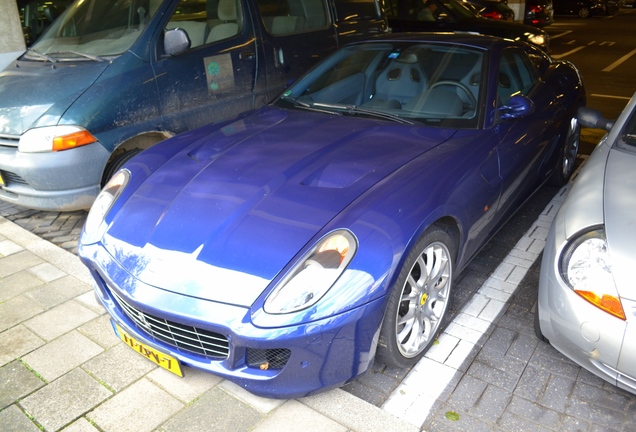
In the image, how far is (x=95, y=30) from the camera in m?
4.50

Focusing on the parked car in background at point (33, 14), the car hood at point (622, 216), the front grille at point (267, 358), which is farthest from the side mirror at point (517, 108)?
the parked car in background at point (33, 14)

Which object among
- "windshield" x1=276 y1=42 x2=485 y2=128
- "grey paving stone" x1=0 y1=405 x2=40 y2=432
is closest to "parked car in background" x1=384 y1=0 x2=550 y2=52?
"windshield" x1=276 y1=42 x2=485 y2=128

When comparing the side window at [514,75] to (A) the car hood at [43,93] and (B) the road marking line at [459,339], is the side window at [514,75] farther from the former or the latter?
(A) the car hood at [43,93]

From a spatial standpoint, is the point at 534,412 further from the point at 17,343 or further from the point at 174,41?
the point at 174,41

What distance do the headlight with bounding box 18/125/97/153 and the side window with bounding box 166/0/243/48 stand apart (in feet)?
3.79

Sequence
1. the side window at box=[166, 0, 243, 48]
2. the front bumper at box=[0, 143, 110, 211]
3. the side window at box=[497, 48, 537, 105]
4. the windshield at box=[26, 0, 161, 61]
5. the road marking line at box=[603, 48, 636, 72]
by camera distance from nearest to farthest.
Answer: the side window at box=[497, 48, 537, 105] → the front bumper at box=[0, 143, 110, 211] → the windshield at box=[26, 0, 161, 61] → the side window at box=[166, 0, 243, 48] → the road marking line at box=[603, 48, 636, 72]

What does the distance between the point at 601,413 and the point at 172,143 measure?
2592 mm

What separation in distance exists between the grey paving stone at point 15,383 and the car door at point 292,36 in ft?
10.5

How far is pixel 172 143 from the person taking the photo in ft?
10.8

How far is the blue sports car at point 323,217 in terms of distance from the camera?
86.0 inches

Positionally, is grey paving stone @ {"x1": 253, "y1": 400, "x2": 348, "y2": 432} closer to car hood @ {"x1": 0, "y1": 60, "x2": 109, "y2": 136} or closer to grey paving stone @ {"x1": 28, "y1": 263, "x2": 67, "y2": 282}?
grey paving stone @ {"x1": 28, "y1": 263, "x2": 67, "y2": 282}

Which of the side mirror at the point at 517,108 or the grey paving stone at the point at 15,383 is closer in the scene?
the grey paving stone at the point at 15,383

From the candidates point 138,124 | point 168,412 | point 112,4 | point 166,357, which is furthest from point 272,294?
point 112,4

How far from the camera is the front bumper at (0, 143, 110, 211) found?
12.6 feet
